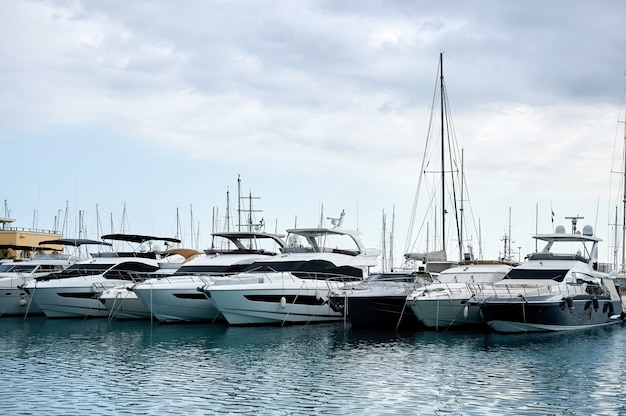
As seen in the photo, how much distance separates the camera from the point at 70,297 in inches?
1521

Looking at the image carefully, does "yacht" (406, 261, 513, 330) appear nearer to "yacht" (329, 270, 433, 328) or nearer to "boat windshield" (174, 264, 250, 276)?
"yacht" (329, 270, 433, 328)

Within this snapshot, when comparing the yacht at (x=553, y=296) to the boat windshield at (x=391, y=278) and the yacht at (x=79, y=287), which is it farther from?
the yacht at (x=79, y=287)

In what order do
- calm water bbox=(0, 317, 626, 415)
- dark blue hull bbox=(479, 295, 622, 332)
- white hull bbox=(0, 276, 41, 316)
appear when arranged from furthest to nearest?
white hull bbox=(0, 276, 41, 316)
dark blue hull bbox=(479, 295, 622, 332)
calm water bbox=(0, 317, 626, 415)

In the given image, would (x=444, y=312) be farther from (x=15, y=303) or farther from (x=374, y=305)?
(x=15, y=303)

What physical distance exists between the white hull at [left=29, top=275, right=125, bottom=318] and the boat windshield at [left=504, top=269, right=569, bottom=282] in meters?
18.8

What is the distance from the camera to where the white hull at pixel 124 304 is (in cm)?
3719

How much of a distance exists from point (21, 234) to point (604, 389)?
184ft

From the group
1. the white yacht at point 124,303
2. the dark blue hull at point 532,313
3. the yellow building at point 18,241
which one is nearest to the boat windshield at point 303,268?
the white yacht at point 124,303

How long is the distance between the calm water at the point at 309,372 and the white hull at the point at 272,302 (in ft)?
3.38

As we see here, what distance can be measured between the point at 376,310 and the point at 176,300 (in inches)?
341

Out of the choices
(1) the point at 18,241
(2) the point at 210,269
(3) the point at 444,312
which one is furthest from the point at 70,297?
(1) the point at 18,241

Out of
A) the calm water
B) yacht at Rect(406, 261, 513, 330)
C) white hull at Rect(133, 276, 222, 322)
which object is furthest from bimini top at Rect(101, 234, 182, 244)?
yacht at Rect(406, 261, 513, 330)

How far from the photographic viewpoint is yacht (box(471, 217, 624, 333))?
29.5m

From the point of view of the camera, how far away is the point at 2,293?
40.2 metres
